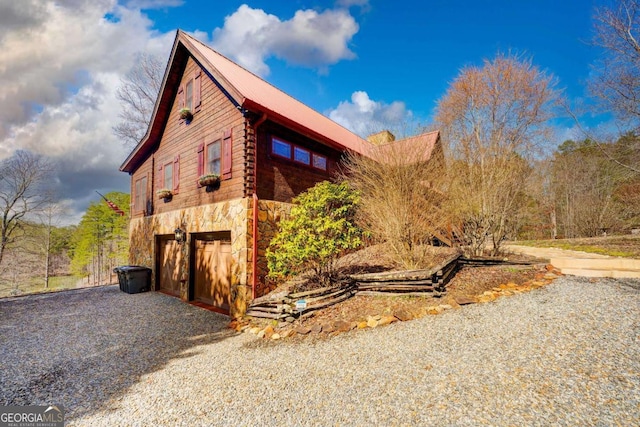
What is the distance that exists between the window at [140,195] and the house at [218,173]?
67 cm

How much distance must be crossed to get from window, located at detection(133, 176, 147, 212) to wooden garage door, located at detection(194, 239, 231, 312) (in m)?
5.64

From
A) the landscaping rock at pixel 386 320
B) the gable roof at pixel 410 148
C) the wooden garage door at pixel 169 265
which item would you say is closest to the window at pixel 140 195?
the wooden garage door at pixel 169 265

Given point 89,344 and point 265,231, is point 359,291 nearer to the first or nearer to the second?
point 265,231

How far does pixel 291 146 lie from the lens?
8781 mm

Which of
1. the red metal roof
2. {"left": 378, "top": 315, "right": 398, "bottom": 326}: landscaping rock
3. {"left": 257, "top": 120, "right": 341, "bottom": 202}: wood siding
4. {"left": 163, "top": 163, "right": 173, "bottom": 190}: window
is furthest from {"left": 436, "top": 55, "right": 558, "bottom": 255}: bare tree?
{"left": 163, "top": 163, "right": 173, "bottom": 190}: window

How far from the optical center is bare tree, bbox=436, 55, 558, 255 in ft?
28.3

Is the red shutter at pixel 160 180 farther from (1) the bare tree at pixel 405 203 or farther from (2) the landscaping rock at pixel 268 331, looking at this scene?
(1) the bare tree at pixel 405 203

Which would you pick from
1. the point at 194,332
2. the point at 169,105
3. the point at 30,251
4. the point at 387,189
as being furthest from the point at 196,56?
the point at 30,251

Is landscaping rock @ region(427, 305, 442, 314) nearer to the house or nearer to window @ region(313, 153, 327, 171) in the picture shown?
the house

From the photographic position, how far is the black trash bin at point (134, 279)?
10.9 m

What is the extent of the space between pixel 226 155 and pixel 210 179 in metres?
0.89

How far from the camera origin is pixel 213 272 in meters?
8.48

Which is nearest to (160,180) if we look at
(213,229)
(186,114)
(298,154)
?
(186,114)

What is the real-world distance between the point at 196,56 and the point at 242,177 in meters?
5.24
